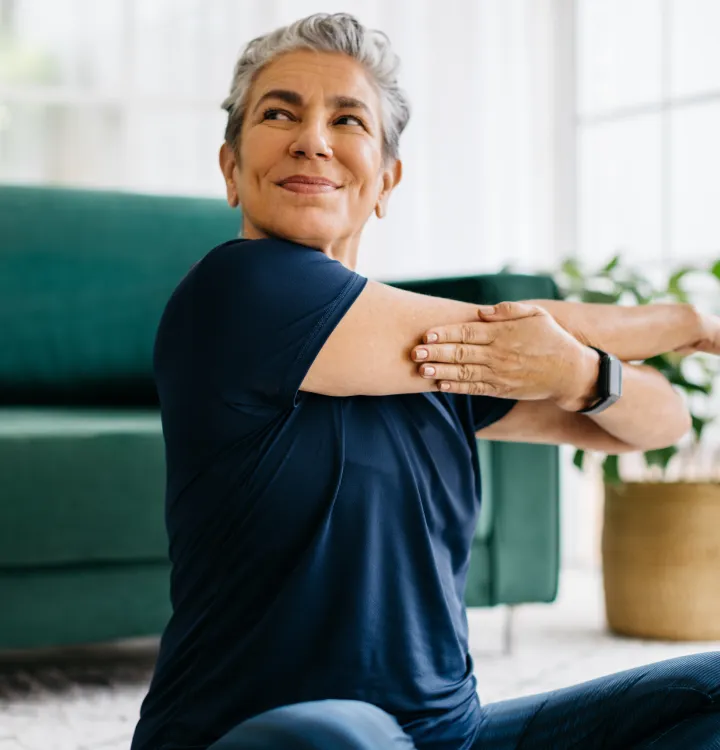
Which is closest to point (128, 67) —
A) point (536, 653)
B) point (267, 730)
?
point (536, 653)

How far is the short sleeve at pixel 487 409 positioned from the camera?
3.87ft

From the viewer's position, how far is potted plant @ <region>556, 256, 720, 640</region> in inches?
98.7

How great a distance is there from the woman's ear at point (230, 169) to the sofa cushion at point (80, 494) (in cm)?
88

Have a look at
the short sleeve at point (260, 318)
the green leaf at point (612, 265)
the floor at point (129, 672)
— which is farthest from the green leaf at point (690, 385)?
the short sleeve at point (260, 318)

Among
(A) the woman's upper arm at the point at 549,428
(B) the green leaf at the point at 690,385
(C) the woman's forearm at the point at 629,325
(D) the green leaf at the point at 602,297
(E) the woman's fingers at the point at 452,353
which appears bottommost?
(B) the green leaf at the point at 690,385

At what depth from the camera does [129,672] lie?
85.8 inches

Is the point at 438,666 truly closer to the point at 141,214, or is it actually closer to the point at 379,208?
the point at 379,208

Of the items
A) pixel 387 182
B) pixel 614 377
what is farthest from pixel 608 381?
pixel 387 182

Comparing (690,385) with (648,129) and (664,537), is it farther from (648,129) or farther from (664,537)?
(648,129)

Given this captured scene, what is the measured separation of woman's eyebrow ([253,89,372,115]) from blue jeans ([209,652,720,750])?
623 mm

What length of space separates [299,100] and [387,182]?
20cm

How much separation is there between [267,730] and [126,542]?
4.28 ft

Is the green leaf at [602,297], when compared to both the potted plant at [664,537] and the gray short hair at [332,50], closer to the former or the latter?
the potted plant at [664,537]

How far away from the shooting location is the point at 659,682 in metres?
0.95
